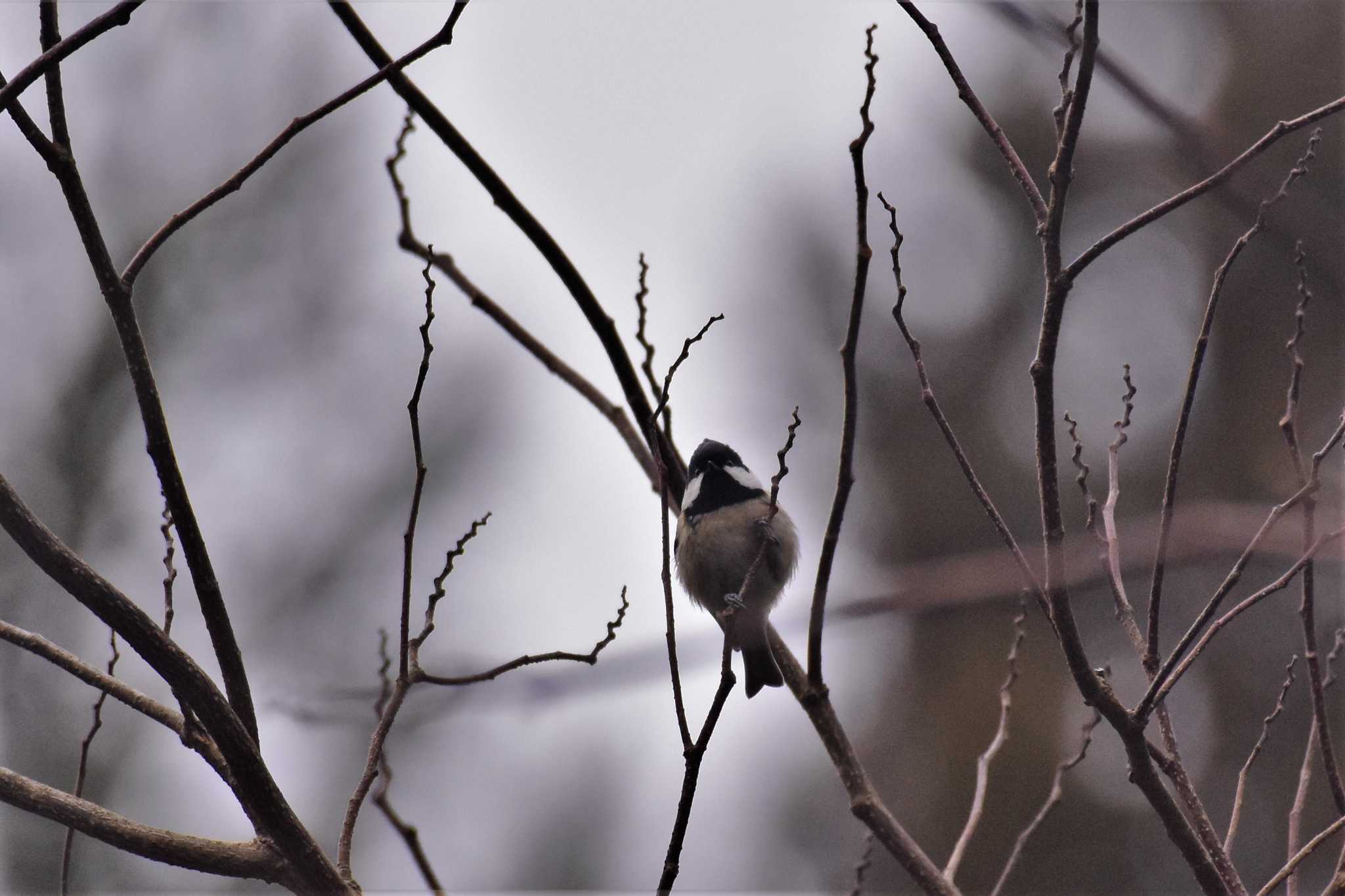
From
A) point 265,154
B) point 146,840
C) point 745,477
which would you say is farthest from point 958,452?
point 745,477

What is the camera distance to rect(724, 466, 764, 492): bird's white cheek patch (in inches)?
161

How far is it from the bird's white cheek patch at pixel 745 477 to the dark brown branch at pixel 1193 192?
2.29 m

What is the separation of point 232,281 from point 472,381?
2.85 meters

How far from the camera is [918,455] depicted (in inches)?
483

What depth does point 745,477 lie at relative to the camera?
13.8 feet

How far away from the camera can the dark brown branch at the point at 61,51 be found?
160 cm

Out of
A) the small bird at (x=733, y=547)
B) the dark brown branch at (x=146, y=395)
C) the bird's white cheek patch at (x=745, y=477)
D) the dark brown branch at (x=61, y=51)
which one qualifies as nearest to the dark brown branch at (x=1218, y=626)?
the dark brown branch at (x=146, y=395)

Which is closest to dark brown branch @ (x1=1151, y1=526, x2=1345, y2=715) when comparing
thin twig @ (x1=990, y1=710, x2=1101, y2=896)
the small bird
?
thin twig @ (x1=990, y1=710, x2=1101, y2=896)

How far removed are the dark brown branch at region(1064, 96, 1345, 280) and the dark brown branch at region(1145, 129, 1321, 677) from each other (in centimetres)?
12

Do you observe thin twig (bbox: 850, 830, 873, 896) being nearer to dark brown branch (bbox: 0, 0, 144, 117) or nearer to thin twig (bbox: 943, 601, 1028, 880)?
thin twig (bbox: 943, 601, 1028, 880)

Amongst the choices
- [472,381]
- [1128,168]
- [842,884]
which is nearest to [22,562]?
[472,381]

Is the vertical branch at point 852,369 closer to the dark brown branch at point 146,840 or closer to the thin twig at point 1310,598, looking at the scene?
the thin twig at point 1310,598

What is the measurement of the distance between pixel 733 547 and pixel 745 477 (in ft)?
1.37

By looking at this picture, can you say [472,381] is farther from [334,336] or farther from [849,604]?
[849,604]
